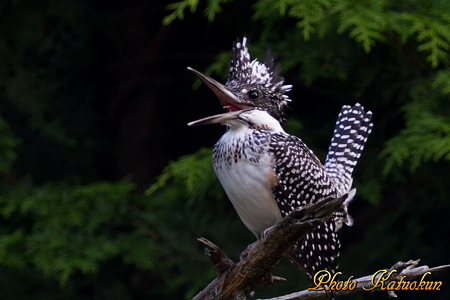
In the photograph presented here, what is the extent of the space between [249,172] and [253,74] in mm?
515

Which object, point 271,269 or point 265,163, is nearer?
point 271,269

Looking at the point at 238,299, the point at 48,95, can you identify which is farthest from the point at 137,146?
the point at 238,299

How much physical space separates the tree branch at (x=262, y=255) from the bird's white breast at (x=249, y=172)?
10.9 inches

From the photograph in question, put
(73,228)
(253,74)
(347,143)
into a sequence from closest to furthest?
(253,74), (347,143), (73,228)

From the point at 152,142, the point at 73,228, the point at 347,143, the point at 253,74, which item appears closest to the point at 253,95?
the point at 253,74

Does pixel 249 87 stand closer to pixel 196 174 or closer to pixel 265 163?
pixel 265 163

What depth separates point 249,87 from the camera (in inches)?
118

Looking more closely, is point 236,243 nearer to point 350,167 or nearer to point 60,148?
point 350,167

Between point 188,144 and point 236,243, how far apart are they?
4.09 feet

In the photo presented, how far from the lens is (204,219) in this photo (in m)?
4.26

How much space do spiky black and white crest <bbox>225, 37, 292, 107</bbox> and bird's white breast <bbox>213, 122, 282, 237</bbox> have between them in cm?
25

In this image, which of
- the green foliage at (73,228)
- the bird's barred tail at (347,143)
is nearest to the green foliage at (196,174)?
the green foliage at (73,228)

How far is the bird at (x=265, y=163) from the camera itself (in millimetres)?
2836

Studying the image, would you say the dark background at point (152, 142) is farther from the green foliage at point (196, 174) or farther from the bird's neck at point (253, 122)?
the bird's neck at point (253, 122)
